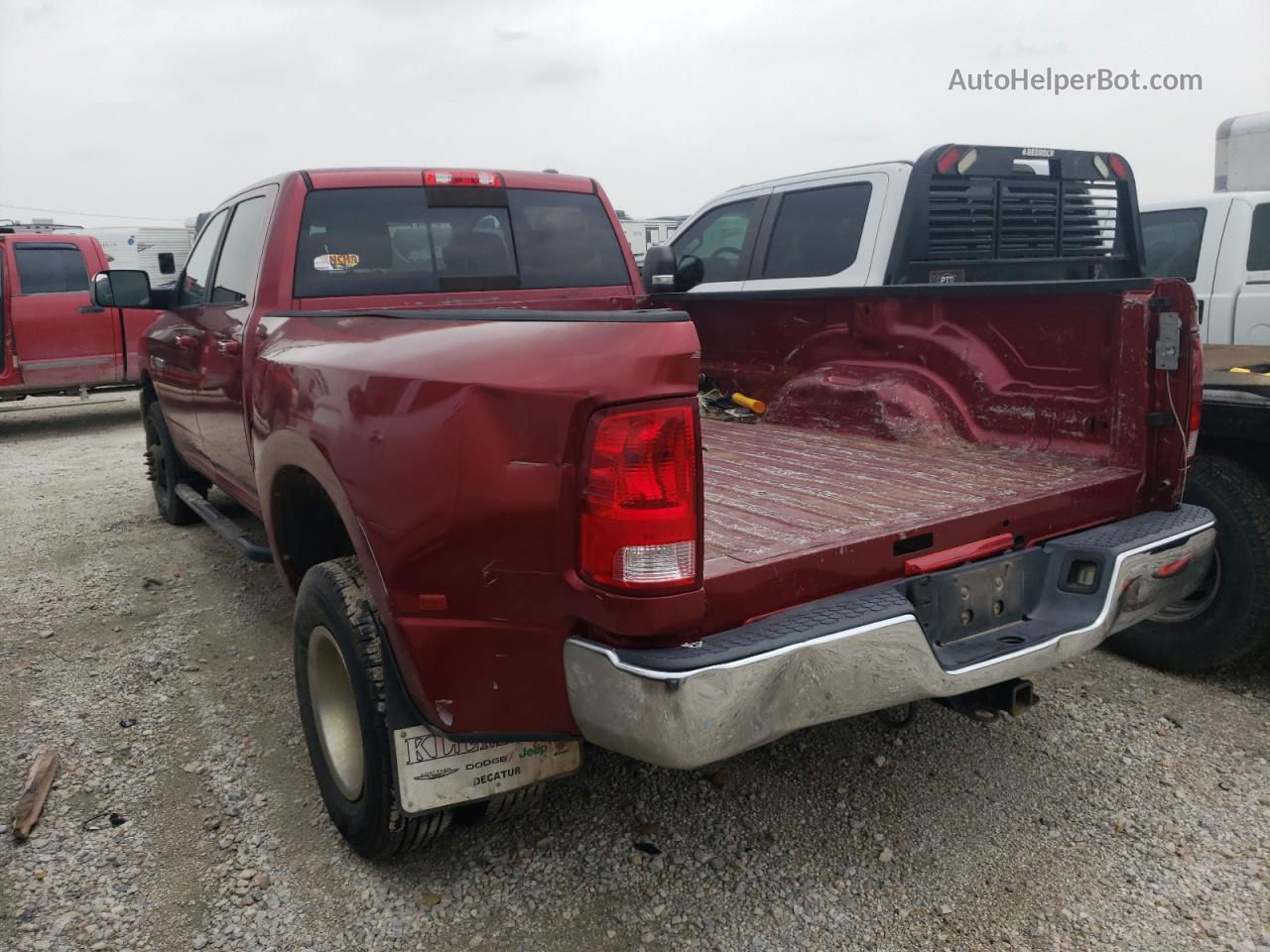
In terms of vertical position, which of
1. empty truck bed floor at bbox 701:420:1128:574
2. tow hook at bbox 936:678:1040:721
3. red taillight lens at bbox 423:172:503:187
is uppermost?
red taillight lens at bbox 423:172:503:187

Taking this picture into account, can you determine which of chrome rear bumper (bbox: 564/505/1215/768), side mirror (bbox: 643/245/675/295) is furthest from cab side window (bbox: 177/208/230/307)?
chrome rear bumper (bbox: 564/505/1215/768)

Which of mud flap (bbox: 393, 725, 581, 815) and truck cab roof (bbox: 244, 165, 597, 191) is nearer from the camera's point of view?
mud flap (bbox: 393, 725, 581, 815)

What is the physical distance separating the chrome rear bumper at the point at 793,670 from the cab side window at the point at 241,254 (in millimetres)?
2433

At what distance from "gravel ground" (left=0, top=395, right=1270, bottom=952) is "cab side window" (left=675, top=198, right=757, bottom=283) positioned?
10.8ft

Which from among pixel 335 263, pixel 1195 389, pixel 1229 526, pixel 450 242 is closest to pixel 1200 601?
pixel 1229 526

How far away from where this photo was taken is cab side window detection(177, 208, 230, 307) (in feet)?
14.8

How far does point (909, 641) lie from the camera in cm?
216

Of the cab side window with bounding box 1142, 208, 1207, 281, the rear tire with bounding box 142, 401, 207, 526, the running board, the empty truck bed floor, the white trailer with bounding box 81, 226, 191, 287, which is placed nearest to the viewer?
the empty truck bed floor

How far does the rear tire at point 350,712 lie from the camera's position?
236cm

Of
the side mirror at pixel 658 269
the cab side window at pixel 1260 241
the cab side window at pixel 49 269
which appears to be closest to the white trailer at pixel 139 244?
the cab side window at pixel 49 269

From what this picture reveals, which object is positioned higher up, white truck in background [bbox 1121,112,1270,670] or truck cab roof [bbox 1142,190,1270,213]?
truck cab roof [bbox 1142,190,1270,213]

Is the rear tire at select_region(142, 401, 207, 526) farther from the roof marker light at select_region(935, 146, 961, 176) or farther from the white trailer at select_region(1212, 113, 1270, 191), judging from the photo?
the white trailer at select_region(1212, 113, 1270, 191)

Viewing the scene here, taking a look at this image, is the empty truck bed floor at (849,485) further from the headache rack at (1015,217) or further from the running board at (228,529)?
the headache rack at (1015,217)

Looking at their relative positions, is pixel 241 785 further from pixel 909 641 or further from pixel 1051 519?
pixel 1051 519
